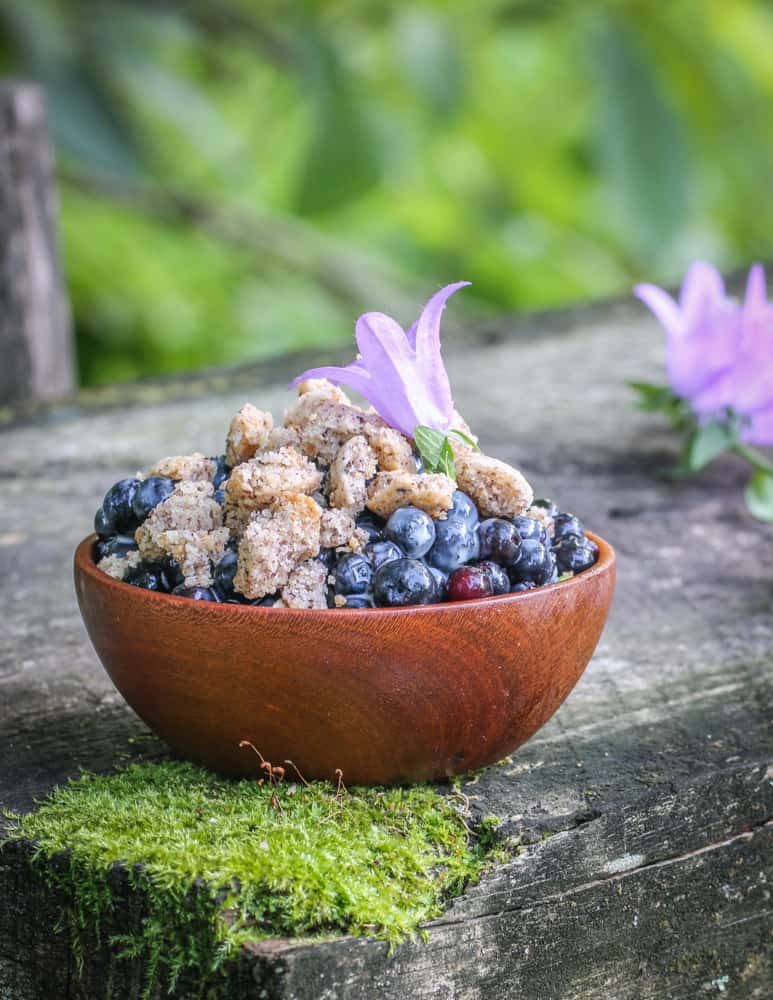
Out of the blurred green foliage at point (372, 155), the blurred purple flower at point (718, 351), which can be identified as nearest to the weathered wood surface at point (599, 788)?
the blurred purple flower at point (718, 351)

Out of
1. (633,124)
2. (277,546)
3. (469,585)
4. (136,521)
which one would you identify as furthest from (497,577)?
(633,124)

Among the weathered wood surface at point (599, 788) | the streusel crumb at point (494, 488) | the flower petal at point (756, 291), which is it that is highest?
the flower petal at point (756, 291)

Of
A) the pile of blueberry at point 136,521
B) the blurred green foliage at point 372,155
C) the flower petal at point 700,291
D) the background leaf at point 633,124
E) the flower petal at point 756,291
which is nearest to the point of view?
the pile of blueberry at point 136,521

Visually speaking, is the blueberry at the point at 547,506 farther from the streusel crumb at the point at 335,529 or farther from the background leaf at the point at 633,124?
the background leaf at the point at 633,124

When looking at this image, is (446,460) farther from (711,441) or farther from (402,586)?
(711,441)

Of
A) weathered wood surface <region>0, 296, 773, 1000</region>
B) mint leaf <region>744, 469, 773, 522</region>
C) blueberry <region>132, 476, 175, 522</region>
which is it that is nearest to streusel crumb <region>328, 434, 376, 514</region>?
blueberry <region>132, 476, 175, 522</region>

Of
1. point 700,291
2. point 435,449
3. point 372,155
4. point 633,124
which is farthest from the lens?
point 372,155

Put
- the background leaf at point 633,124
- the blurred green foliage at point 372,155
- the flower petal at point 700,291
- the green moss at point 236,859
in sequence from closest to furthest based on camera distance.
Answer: the green moss at point 236,859, the flower petal at point 700,291, the background leaf at point 633,124, the blurred green foliage at point 372,155

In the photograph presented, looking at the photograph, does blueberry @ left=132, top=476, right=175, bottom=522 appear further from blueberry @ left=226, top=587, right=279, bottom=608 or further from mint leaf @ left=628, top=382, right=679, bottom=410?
mint leaf @ left=628, top=382, right=679, bottom=410

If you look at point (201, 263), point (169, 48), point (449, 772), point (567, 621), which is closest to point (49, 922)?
point (449, 772)
